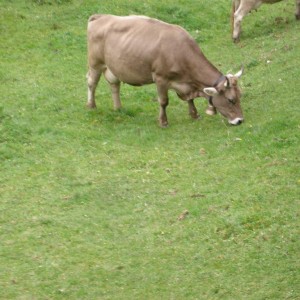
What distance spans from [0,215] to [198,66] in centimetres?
503

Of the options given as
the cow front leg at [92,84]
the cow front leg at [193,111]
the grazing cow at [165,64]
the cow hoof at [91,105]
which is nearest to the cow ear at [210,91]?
the grazing cow at [165,64]

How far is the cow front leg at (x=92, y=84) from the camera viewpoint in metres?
15.7

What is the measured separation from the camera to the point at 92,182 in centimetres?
1221

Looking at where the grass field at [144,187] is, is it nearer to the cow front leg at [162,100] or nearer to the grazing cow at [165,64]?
the cow front leg at [162,100]

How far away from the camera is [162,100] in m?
14.8

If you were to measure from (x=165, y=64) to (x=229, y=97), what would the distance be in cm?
120

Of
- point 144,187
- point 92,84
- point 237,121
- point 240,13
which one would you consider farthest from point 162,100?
point 240,13

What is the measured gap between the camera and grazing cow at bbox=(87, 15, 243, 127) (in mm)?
14586

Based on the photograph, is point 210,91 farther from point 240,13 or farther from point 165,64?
point 240,13

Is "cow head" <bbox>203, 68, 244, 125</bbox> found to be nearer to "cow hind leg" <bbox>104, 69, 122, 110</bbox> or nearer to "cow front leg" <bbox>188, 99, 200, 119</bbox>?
"cow front leg" <bbox>188, 99, 200, 119</bbox>

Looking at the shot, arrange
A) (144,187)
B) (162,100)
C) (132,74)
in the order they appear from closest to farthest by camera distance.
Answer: (144,187) → (162,100) → (132,74)

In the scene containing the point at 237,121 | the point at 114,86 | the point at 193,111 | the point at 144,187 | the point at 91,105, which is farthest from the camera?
the point at 91,105

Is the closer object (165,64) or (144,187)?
(144,187)

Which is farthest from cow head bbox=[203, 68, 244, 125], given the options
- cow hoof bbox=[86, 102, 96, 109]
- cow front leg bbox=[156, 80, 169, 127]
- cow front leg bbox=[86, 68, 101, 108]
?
cow hoof bbox=[86, 102, 96, 109]
